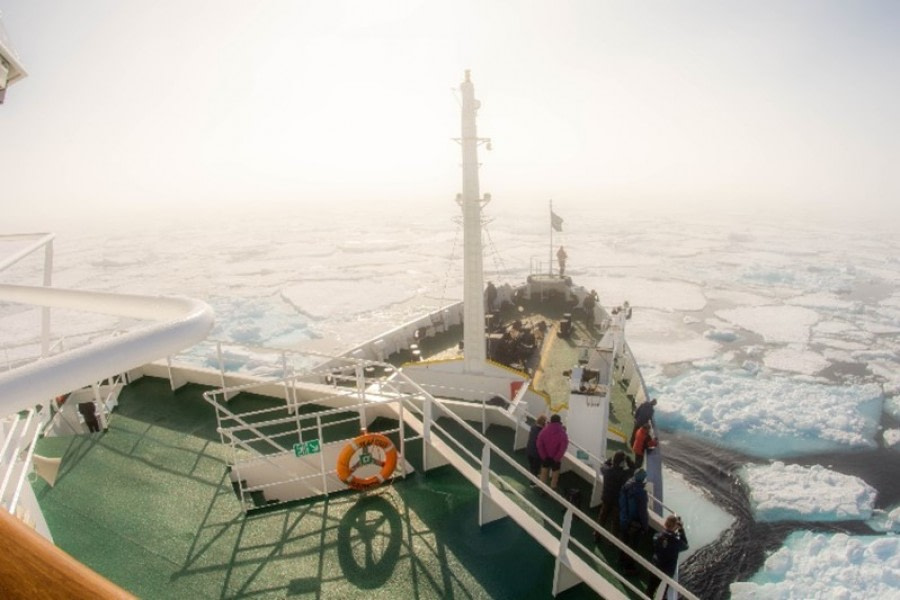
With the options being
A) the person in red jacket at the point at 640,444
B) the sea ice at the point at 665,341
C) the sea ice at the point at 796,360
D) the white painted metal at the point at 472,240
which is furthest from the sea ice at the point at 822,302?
the white painted metal at the point at 472,240

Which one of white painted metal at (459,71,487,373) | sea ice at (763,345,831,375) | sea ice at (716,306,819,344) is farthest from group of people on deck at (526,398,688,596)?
sea ice at (716,306,819,344)

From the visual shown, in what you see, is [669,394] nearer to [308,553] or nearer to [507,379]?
[507,379]

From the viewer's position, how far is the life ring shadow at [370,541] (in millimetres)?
4602

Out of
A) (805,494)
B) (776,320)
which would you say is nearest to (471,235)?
(805,494)

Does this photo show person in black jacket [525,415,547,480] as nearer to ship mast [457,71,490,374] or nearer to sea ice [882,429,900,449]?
ship mast [457,71,490,374]

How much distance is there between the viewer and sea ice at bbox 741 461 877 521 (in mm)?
12727

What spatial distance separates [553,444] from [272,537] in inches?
132

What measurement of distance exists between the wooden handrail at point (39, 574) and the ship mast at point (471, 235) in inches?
393

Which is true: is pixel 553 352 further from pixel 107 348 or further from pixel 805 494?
pixel 107 348

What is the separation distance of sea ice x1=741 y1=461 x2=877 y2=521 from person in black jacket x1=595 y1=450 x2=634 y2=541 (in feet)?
30.5

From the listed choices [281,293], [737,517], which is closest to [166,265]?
[281,293]

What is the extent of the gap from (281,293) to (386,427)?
3453cm

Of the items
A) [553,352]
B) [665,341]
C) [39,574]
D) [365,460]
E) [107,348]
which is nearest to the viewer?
[39,574]

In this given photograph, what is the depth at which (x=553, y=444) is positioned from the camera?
6.11 metres
